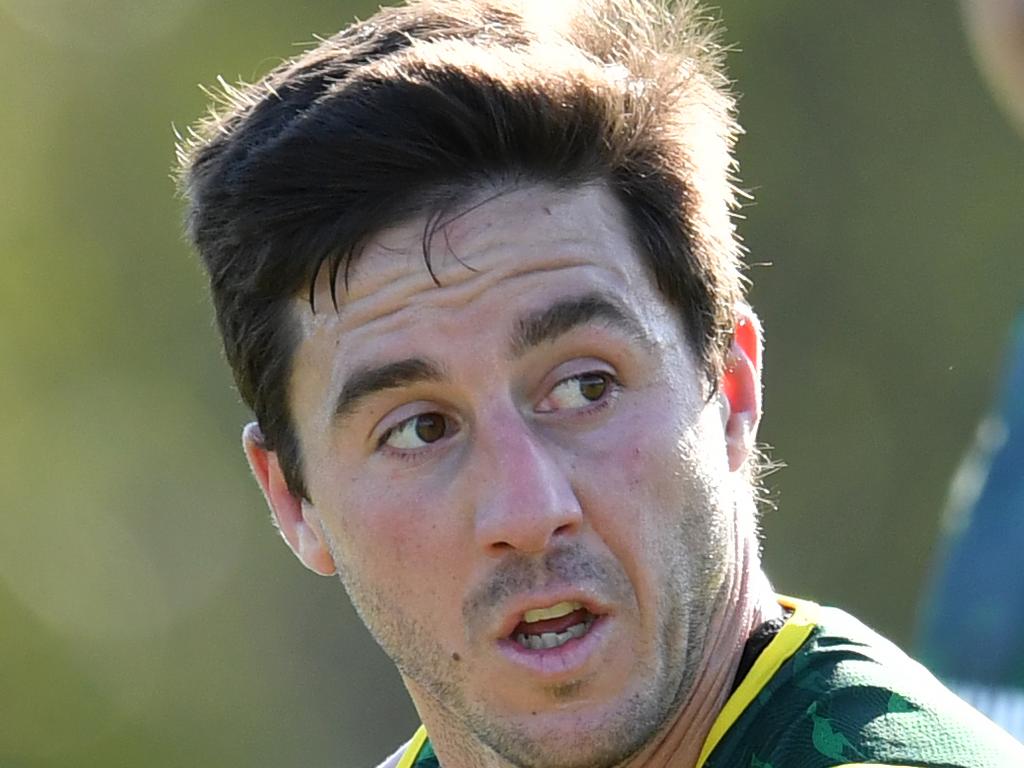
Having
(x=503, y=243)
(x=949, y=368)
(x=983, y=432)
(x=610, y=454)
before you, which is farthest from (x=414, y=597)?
(x=949, y=368)

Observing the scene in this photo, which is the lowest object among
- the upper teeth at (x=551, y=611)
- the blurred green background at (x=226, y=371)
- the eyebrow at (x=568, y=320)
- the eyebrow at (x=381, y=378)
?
the blurred green background at (x=226, y=371)

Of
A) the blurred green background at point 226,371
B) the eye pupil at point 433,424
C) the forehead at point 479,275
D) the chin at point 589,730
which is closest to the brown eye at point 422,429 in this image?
the eye pupil at point 433,424

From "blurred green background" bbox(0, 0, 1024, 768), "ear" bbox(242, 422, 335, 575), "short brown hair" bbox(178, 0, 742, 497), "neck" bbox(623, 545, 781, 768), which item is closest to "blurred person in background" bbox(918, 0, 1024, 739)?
"short brown hair" bbox(178, 0, 742, 497)

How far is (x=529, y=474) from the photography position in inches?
110

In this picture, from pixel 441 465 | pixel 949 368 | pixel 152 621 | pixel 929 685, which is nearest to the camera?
pixel 929 685

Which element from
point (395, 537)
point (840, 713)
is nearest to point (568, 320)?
point (395, 537)

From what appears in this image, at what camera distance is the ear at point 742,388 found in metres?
3.21

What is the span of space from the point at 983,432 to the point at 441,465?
291 cm

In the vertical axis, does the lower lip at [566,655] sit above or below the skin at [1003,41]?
below

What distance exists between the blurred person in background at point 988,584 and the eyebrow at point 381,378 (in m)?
2.30

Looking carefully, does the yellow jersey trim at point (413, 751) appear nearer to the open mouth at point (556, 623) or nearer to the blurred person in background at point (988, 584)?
the open mouth at point (556, 623)

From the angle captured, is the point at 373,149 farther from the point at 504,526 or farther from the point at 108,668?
the point at 108,668

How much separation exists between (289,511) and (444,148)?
0.81 m

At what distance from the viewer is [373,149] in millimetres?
3027
